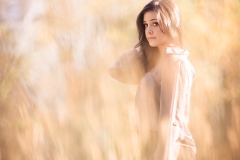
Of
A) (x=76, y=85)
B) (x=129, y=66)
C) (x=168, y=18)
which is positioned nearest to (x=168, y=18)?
(x=168, y=18)

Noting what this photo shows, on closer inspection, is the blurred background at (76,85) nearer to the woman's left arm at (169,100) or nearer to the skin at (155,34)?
the skin at (155,34)

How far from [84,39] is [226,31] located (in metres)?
0.88

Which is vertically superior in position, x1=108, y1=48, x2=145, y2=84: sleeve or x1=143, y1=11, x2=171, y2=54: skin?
x1=143, y1=11, x2=171, y2=54: skin

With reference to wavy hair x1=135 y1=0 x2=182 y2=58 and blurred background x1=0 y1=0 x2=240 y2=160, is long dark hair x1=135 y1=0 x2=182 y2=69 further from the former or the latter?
blurred background x1=0 y1=0 x2=240 y2=160

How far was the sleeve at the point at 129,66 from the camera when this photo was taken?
5.20 feet

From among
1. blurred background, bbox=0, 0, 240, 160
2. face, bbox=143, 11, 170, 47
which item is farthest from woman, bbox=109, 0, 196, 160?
blurred background, bbox=0, 0, 240, 160

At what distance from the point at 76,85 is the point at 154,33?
2.36ft

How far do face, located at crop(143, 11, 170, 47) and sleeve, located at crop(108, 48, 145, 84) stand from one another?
0.13 meters

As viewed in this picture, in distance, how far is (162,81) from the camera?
4.48 feet

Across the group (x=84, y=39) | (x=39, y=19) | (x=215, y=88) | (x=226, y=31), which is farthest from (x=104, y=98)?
(x=226, y=31)

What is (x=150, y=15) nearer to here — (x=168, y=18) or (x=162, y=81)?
(x=168, y=18)

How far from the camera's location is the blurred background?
1.96 metres

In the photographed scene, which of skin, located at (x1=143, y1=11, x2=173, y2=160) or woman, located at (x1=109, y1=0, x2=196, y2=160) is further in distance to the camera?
skin, located at (x1=143, y1=11, x2=173, y2=160)

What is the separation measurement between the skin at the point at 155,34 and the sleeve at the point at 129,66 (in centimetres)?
13
